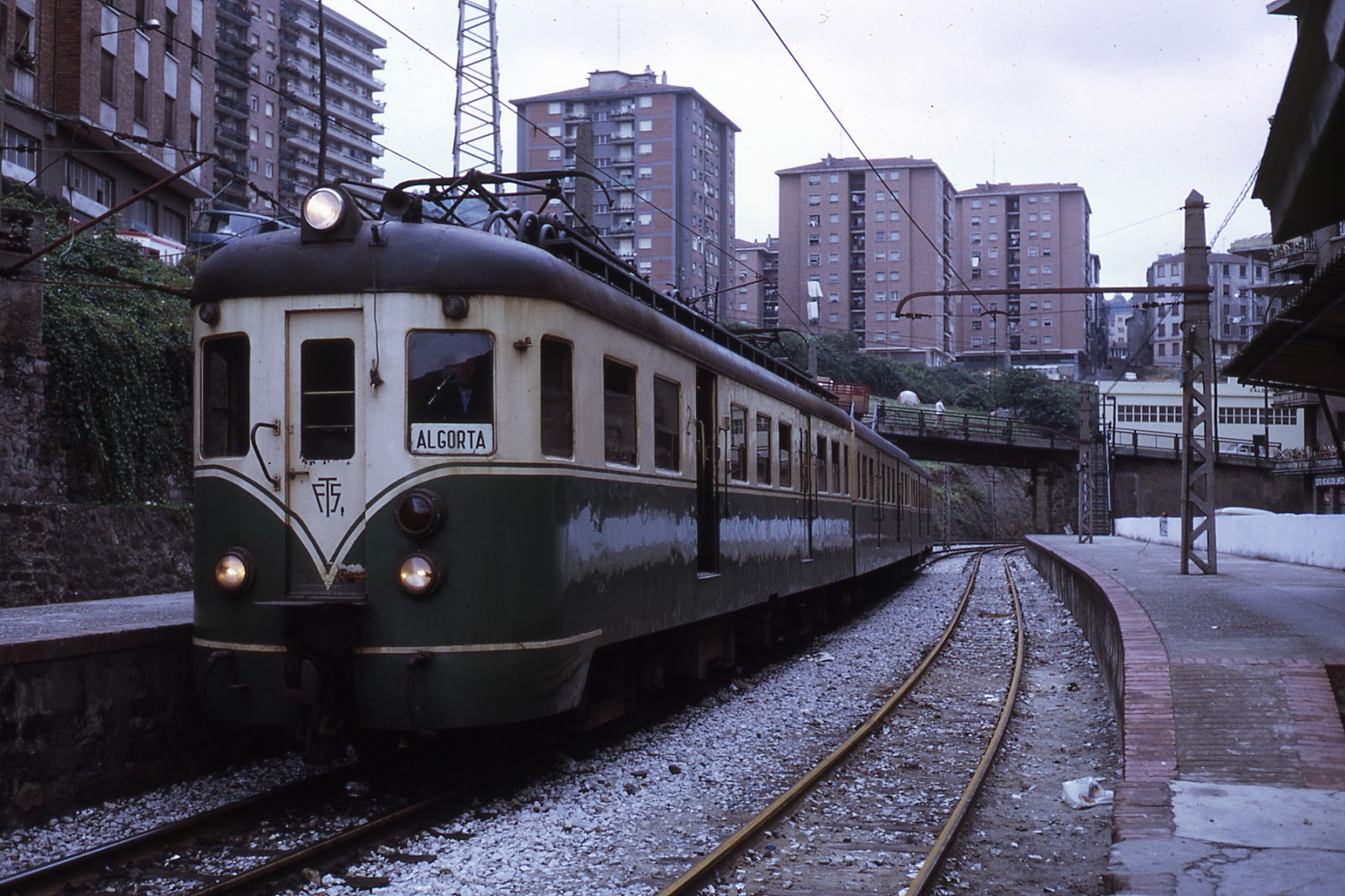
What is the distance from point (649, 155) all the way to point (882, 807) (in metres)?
81.8

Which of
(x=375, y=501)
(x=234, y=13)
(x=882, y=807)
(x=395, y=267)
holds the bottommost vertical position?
(x=882, y=807)

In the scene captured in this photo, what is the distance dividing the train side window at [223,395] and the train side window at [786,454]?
616 cm

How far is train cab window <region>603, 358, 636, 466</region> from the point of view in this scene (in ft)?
26.5

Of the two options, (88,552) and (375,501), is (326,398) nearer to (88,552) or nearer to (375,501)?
(375,501)

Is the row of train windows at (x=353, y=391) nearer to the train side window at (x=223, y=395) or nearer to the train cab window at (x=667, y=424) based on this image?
the train side window at (x=223, y=395)

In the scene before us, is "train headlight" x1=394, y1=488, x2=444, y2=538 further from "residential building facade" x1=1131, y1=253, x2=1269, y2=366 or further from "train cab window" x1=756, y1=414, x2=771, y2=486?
"residential building facade" x1=1131, y1=253, x2=1269, y2=366

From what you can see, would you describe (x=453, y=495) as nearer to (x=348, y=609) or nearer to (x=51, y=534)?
(x=348, y=609)

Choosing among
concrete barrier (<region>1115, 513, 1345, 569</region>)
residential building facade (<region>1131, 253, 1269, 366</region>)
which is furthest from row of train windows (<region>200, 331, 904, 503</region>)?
residential building facade (<region>1131, 253, 1269, 366</region>)

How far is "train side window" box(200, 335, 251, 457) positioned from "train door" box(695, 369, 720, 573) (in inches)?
148

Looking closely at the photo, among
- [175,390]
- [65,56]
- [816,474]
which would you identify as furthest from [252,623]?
[65,56]

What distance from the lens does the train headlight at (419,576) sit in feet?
22.4

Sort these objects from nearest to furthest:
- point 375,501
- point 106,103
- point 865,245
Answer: point 375,501
point 106,103
point 865,245


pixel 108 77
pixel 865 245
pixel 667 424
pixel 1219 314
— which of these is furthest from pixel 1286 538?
pixel 1219 314

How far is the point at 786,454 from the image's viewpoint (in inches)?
515
